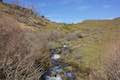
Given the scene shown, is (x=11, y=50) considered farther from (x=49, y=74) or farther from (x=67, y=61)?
(x=67, y=61)

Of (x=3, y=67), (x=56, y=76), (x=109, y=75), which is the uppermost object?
(x=3, y=67)

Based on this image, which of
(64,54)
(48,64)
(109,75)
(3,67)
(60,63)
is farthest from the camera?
(64,54)

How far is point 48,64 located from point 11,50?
7.98 m

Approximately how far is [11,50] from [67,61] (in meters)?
10.1

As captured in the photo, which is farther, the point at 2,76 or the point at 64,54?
the point at 64,54

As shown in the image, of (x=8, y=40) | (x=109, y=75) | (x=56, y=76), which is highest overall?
(x=8, y=40)

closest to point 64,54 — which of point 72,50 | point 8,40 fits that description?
point 72,50

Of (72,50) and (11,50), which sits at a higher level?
(11,50)

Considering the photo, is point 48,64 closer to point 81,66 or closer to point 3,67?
point 81,66

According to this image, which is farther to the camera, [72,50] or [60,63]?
[72,50]

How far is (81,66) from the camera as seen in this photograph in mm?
21141

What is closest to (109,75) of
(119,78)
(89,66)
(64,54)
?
(119,78)

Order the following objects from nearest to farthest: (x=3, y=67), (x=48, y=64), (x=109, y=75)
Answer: (x=3, y=67) → (x=109, y=75) → (x=48, y=64)

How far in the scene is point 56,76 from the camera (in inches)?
784
